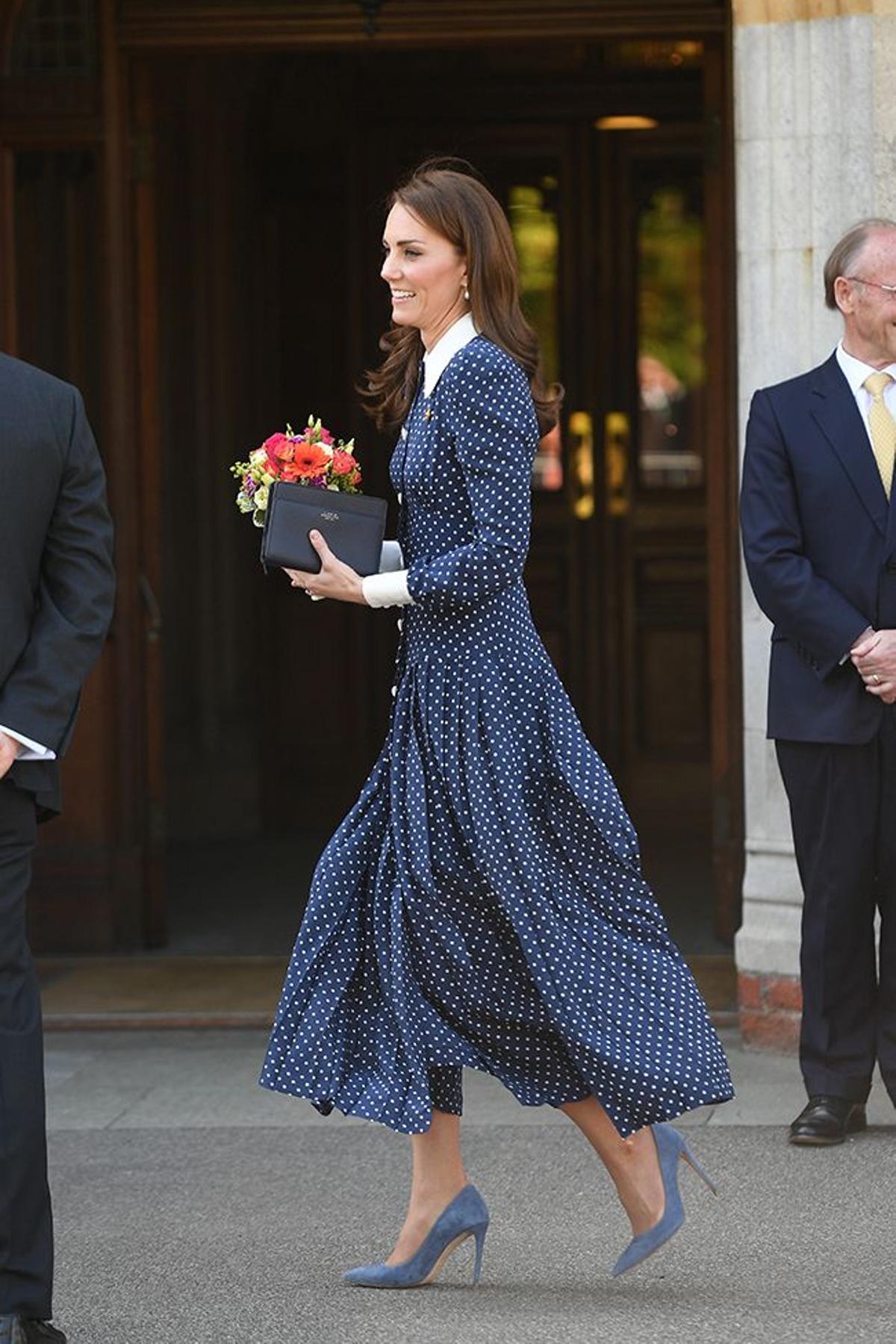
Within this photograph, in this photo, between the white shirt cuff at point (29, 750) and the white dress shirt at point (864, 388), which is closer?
the white shirt cuff at point (29, 750)

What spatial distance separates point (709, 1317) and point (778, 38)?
329 centimetres

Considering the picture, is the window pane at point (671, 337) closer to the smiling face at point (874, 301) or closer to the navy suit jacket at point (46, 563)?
the smiling face at point (874, 301)

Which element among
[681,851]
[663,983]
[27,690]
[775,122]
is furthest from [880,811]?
[681,851]

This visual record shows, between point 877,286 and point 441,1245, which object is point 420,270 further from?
point 441,1245

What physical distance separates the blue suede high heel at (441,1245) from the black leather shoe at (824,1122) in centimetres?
120

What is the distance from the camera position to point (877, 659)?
5504mm

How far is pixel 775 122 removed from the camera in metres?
6.32

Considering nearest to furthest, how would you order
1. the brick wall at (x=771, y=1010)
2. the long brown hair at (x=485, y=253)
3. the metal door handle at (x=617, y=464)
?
1. the long brown hair at (x=485, y=253)
2. the brick wall at (x=771, y=1010)
3. the metal door handle at (x=617, y=464)

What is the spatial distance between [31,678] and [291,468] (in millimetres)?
661

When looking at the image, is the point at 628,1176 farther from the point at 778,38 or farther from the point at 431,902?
the point at 778,38

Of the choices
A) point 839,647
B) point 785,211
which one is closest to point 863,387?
point 839,647

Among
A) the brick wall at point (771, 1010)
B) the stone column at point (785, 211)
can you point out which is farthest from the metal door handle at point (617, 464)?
the brick wall at point (771, 1010)

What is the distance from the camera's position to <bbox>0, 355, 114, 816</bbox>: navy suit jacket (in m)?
4.13

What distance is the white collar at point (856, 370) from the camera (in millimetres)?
5680
